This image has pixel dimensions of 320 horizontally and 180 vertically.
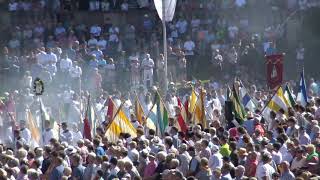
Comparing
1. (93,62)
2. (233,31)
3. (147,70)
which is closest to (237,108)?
(147,70)

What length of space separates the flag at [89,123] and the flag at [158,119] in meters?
1.30

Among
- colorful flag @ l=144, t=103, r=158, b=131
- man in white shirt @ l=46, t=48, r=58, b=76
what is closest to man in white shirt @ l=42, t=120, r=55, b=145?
colorful flag @ l=144, t=103, r=158, b=131

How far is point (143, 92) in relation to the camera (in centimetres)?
3183

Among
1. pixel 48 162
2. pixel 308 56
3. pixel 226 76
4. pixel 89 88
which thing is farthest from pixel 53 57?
pixel 48 162

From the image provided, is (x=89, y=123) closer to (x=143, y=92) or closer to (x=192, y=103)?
(x=192, y=103)

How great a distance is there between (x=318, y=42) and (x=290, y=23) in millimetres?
1190

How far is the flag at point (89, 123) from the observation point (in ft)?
76.3

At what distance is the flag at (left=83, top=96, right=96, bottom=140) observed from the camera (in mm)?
23266

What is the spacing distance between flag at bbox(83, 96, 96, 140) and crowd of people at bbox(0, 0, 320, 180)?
166mm

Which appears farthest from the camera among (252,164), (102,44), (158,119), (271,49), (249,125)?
(102,44)

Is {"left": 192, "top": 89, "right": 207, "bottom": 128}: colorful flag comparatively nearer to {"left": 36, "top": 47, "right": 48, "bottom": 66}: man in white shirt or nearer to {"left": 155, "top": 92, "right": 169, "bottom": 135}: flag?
{"left": 155, "top": 92, "right": 169, "bottom": 135}: flag

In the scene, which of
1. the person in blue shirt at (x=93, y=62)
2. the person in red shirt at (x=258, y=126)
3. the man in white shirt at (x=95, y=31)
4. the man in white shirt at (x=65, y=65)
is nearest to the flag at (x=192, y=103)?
the person in red shirt at (x=258, y=126)

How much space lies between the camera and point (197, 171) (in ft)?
59.0

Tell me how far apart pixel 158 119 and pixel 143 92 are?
8000 millimetres
